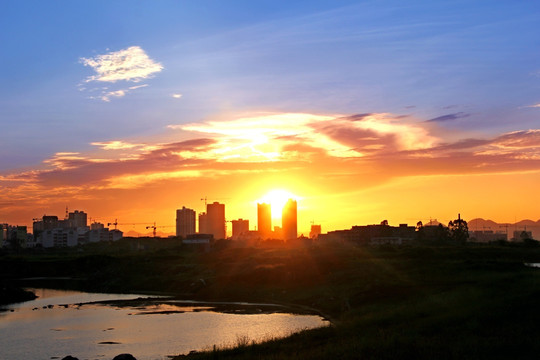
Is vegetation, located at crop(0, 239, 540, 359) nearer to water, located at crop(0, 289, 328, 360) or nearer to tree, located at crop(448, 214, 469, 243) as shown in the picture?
water, located at crop(0, 289, 328, 360)

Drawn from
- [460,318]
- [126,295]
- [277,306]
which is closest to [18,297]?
[126,295]

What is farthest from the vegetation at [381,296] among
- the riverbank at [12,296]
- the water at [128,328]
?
the riverbank at [12,296]

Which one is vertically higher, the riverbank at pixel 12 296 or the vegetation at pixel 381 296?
the vegetation at pixel 381 296

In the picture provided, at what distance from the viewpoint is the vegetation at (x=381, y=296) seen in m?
29.2

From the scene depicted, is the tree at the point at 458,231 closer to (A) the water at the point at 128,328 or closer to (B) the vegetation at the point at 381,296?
(B) the vegetation at the point at 381,296

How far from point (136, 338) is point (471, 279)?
36933 mm

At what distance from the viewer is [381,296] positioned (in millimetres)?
59281

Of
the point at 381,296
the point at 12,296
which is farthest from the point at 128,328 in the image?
the point at 12,296

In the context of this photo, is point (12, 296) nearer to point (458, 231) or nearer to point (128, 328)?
point (128, 328)

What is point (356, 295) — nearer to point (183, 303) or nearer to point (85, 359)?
point (183, 303)

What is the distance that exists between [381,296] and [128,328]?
26714 millimetres

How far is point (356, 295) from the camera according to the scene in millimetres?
63031

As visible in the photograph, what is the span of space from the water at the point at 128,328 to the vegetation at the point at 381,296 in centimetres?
706

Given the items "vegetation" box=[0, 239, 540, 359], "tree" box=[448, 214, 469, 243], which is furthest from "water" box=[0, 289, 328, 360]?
"tree" box=[448, 214, 469, 243]
